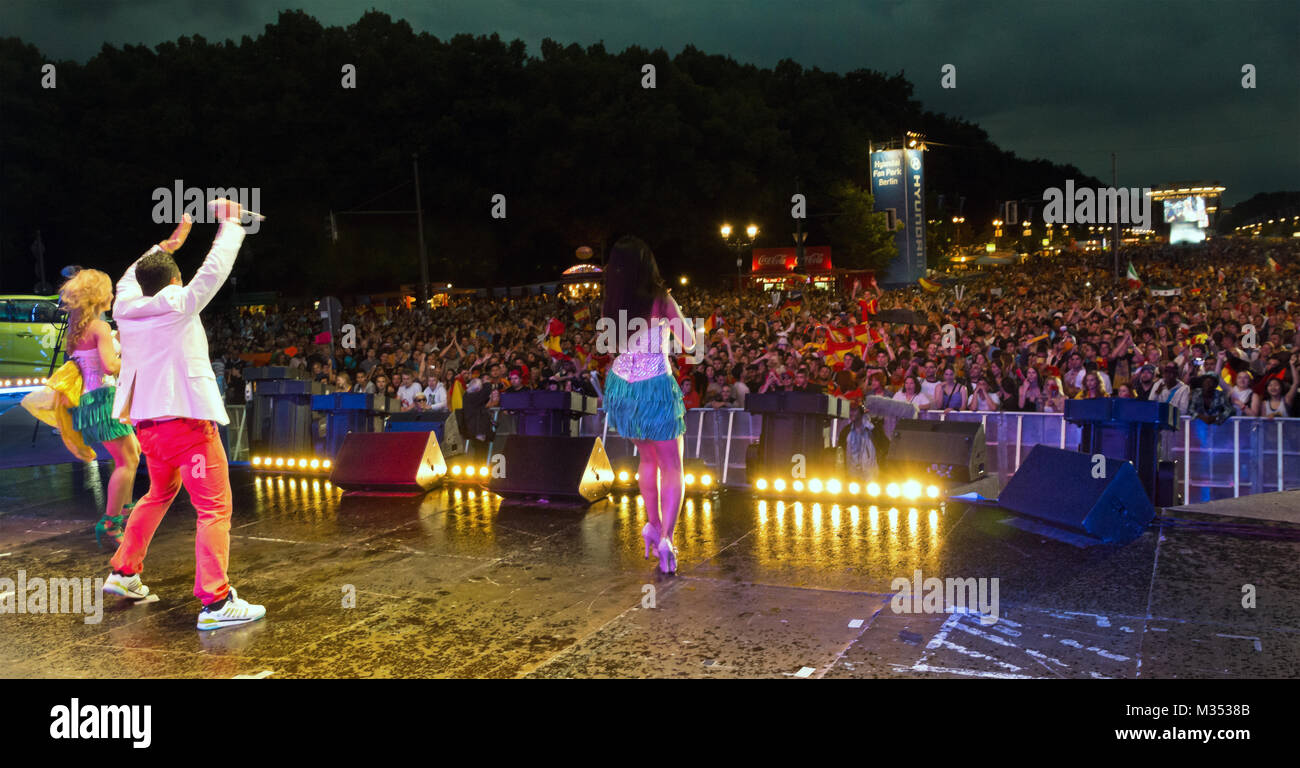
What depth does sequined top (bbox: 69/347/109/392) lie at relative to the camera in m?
5.86

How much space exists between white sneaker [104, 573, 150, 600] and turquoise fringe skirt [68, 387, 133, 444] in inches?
55.6

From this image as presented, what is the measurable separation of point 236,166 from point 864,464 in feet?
126

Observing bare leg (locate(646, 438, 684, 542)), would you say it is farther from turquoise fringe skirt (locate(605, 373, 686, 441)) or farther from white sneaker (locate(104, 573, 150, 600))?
white sneaker (locate(104, 573, 150, 600))

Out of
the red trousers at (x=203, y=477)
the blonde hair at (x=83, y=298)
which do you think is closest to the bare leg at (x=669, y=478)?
the red trousers at (x=203, y=477)

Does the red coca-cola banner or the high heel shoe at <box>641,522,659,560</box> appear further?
the red coca-cola banner

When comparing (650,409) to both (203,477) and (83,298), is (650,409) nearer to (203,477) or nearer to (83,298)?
(203,477)

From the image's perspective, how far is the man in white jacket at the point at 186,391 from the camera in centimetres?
432

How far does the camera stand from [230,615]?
4367 millimetres

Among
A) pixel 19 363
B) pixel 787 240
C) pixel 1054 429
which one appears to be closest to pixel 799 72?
pixel 787 240

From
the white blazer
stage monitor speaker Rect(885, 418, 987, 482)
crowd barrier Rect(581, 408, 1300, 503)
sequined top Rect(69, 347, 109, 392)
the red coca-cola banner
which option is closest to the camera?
the white blazer

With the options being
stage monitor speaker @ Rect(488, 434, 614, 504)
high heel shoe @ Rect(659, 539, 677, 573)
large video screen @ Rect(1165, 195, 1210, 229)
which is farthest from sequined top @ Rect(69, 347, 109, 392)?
large video screen @ Rect(1165, 195, 1210, 229)

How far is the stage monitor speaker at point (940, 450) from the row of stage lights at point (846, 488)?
1.52 feet

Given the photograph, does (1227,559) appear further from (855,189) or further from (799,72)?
(799,72)

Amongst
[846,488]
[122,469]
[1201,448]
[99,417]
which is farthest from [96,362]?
[1201,448]
